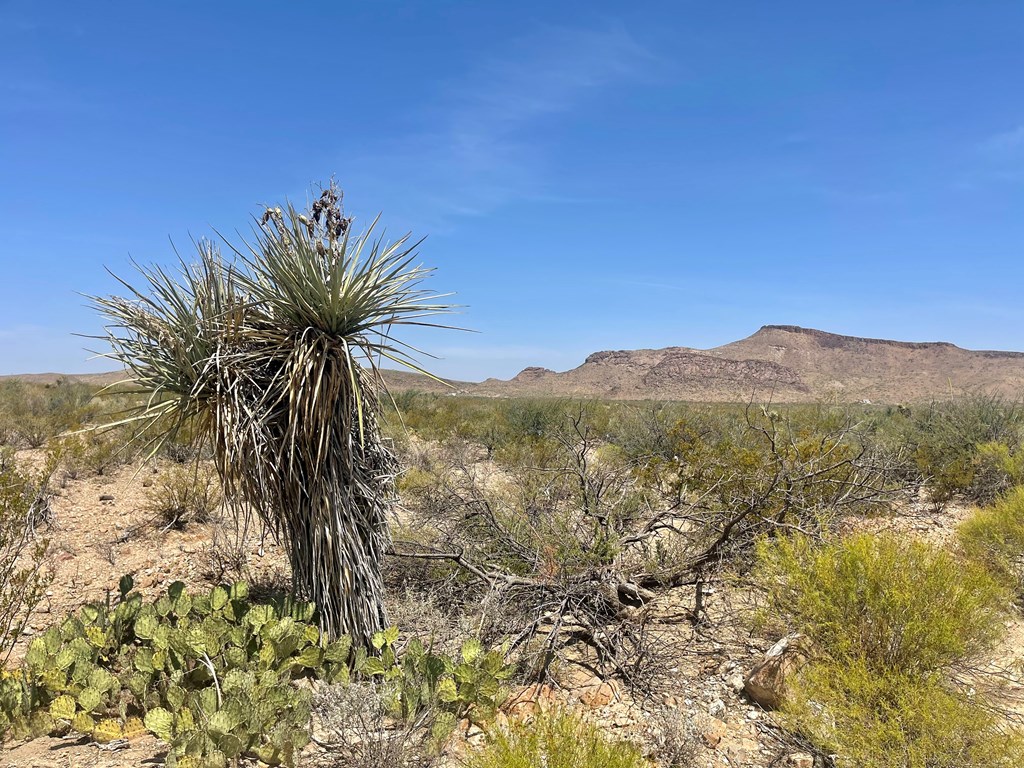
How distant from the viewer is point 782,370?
7919 centimetres

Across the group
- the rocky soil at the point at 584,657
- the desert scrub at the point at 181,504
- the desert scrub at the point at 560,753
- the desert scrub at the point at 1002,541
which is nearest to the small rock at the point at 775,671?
the rocky soil at the point at 584,657

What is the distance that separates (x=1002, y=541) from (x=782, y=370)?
78.5m

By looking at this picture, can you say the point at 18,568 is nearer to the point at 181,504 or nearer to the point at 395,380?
the point at 181,504

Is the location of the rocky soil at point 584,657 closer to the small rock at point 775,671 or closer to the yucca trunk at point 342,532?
the small rock at point 775,671

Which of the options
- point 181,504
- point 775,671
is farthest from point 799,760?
point 181,504

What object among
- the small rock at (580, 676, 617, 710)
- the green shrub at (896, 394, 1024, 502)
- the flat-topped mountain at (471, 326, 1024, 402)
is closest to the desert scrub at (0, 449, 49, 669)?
the small rock at (580, 676, 617, 710)

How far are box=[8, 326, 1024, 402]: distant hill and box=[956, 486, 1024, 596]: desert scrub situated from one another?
60.9 metres

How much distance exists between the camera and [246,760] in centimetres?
355

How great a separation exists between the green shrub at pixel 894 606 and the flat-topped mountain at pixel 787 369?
6426cm

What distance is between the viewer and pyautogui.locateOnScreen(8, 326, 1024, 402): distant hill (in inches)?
2825

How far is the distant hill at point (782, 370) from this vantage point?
235 feet

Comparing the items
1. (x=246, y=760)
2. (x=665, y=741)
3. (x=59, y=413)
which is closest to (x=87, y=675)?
(x=246, y=760)

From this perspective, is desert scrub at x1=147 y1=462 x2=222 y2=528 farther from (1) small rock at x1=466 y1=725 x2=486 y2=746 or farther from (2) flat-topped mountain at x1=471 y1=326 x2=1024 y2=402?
(2) flat-topped mountain at x1=471 y1=326 x2=1024 y2=402

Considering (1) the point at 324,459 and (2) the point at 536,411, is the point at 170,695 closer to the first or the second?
(1) the point at 324,459
